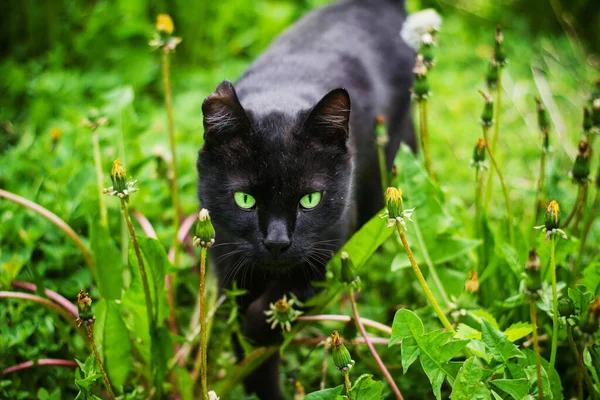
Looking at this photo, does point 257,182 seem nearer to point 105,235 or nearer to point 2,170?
point 105,235

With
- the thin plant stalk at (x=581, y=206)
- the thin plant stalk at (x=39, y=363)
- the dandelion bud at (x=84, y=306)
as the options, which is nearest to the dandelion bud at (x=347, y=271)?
the dandelion bud at (x=84, y=306)

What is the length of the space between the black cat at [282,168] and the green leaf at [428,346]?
1.03 ft

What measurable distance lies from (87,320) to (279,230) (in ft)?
1.58

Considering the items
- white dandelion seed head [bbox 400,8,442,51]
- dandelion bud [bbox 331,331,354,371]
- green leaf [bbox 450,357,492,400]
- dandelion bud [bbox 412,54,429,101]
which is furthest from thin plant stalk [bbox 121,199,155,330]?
white dandelion seed head [bbox 400,8,442,51]

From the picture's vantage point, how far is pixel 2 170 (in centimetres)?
242

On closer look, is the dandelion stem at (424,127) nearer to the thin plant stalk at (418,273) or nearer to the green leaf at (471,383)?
the thin plant stalk at (418,273)

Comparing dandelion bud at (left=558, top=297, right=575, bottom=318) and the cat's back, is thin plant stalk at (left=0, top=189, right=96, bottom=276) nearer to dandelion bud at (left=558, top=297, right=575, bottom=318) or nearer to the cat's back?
the cat's back

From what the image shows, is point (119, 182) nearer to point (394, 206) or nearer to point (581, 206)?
point (394, 206)

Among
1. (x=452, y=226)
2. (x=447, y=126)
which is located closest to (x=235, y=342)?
(x=452, y=226)

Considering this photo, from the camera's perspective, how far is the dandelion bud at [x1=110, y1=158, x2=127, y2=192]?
4.13ft

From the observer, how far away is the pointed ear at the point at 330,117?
4.94ft

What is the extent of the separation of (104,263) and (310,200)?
1.97ft

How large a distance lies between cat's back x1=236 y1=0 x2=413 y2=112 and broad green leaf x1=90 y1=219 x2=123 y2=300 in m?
0.56

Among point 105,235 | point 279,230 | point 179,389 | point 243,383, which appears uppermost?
point 279,230
